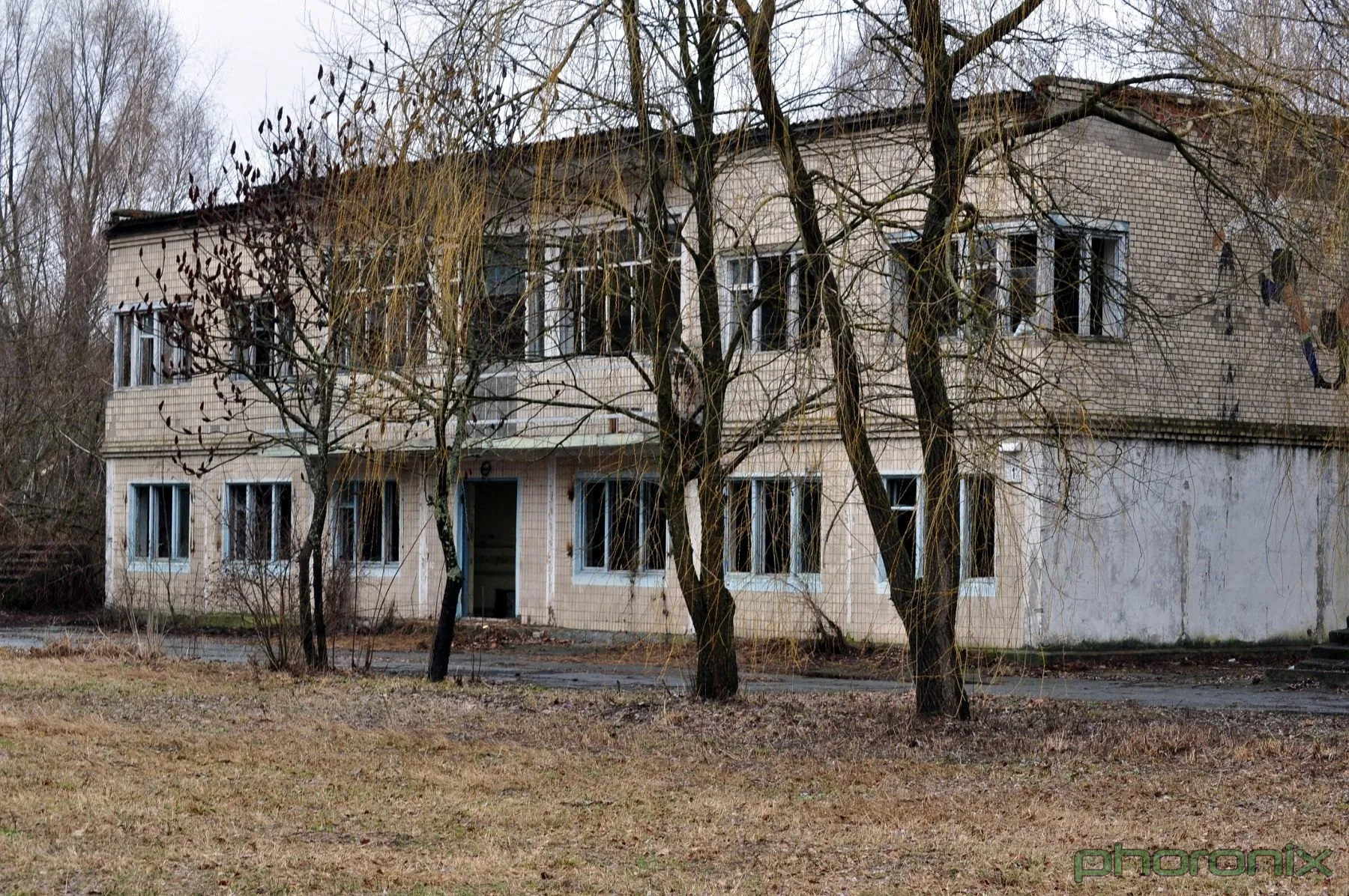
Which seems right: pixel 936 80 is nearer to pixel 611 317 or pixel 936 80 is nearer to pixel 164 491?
pixel 611 317

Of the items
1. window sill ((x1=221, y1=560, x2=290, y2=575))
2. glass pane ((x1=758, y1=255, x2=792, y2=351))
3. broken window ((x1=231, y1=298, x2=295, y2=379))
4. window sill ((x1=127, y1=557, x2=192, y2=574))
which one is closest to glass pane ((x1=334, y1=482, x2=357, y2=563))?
window sill ((x1=221, y1=560, x2=290, y2=575))

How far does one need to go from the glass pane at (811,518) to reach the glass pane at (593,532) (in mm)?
13848

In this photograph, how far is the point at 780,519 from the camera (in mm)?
12547

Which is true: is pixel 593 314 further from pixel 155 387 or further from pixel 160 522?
pixel 160 522

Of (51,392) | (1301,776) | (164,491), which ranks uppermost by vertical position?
(51,392)

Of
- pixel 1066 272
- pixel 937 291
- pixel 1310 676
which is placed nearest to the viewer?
pixel 937 291

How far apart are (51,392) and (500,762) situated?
31730 mm


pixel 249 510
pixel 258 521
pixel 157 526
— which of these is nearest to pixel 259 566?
pixel 258 521

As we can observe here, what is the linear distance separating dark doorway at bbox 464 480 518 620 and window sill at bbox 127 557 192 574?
5.87 metres

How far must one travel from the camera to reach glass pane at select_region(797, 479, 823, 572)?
40.7 ft

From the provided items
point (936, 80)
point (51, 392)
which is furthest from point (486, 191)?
point (51, 392)

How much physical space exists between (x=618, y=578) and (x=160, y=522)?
11.3m

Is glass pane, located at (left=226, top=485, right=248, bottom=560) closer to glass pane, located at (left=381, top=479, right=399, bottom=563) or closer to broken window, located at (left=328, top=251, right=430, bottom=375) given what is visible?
glass pane, located at (left=381, top=479, right=399, bottom=563)

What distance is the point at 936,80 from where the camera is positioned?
498 inches
